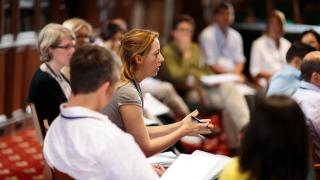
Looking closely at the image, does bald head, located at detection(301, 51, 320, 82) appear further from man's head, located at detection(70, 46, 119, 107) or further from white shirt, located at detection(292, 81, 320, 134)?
man's head, located at detection(70, 46, 119, 107)

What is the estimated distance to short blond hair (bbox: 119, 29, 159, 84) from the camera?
3.17 metres

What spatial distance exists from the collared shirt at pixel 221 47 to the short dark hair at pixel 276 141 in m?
5.06

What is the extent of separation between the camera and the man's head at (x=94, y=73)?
2365mm

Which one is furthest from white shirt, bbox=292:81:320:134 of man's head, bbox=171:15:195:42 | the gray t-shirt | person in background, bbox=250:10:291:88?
person in background, bbox=250:10:291:88

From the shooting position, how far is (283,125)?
2016 mm

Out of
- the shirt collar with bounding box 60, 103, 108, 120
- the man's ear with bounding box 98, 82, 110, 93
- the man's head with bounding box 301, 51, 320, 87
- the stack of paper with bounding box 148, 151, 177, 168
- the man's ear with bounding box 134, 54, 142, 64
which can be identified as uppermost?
the man's ear with bounding box 98, 82, 110, 93

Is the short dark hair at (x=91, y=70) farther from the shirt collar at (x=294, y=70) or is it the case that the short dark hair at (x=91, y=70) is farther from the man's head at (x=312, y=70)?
the shirt collar at (x=294, y=70)

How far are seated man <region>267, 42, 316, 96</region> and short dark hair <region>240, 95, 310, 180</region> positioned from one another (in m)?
2.35

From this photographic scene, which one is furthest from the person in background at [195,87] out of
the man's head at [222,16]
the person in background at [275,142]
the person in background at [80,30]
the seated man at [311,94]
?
the person in background at [275,142]

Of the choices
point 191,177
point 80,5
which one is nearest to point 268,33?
point 80,5

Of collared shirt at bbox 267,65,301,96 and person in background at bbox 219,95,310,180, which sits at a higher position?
person in background at bbox 219,95,310,180

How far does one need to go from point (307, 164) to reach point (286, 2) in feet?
26.9

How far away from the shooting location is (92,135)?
2.28m

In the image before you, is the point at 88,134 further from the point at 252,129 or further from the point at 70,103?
the point at 252,129
